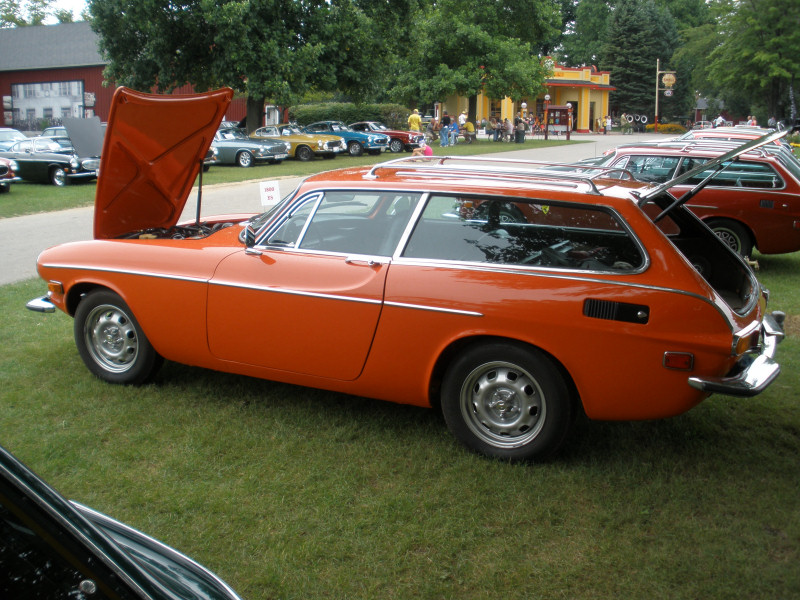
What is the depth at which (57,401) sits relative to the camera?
5047mm

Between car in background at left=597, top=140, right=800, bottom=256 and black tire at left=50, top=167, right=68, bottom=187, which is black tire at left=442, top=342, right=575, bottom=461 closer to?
car in background at left=597, top=140, right=800, bottom=256

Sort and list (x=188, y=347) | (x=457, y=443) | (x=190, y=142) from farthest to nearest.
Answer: (x=190, y=142) → (x=188, y=347) → (x=457, y=443)

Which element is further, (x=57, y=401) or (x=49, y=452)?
(x=57, y=401)

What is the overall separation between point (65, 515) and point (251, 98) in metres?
31.0

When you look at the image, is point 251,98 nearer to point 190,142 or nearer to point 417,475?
point 190,142

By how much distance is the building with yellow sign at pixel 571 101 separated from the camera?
62250mm

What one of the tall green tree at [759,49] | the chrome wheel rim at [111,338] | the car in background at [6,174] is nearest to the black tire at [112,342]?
the chrome wheel rim at [111,338]

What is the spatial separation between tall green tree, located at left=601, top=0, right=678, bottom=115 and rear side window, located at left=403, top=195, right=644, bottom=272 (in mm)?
74393

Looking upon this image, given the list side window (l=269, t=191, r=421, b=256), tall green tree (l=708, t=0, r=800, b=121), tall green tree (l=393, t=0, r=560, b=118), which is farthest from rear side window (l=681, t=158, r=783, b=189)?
tall green tree (l=393, t=0, r=560, b=118)

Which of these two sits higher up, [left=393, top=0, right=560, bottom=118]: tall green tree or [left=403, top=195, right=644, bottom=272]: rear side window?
[left=393, top=0, right=560, bottom=118]: tall green tree

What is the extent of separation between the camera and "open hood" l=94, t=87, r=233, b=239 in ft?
17.5

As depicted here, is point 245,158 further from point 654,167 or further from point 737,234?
point 737,234

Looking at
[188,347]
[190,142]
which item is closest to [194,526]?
[188,347]

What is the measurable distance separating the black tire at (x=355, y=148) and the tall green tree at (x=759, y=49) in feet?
55.3
